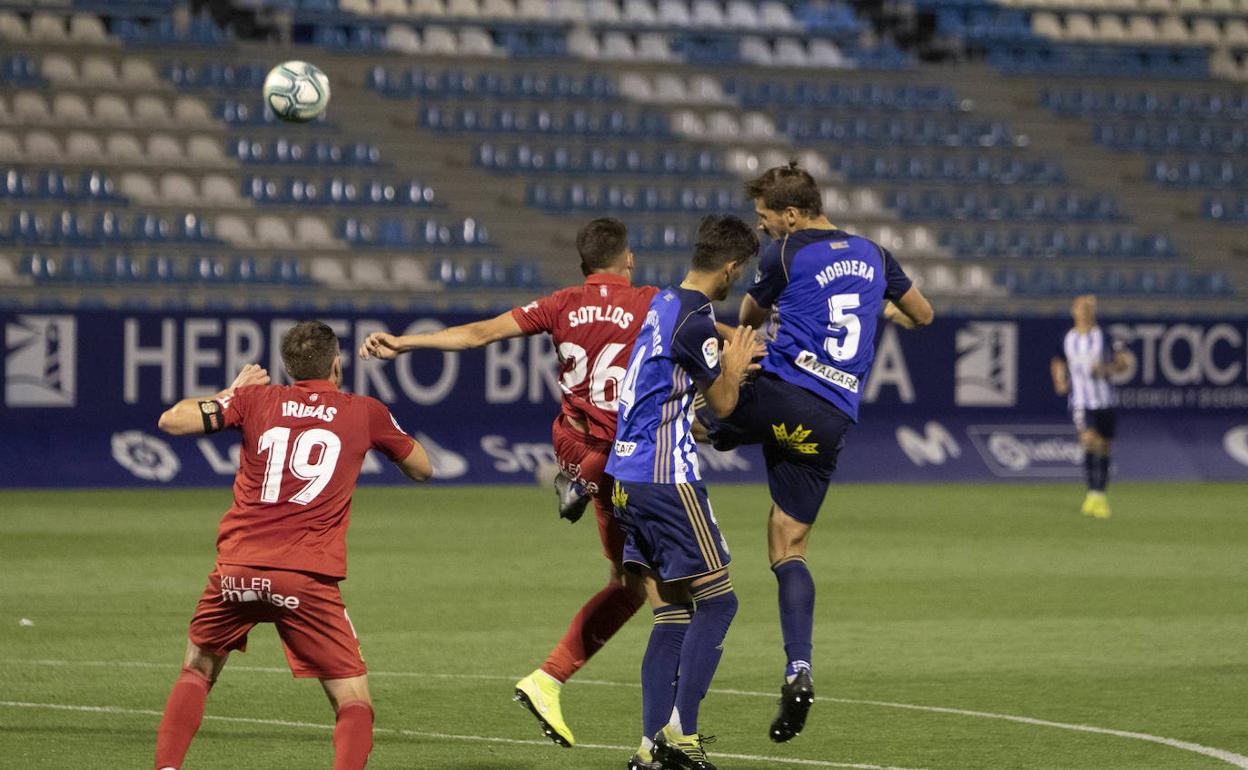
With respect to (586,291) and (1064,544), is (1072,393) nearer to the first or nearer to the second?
(1064,544)

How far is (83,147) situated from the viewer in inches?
1032

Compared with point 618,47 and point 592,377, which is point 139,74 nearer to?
point 618,47

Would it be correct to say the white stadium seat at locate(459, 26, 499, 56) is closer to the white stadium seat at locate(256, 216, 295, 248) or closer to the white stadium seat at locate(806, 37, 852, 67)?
the white stadium seat at locate(256, 216, 295, 248)

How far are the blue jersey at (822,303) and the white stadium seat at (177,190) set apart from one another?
19.3 meters

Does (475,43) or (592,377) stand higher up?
(592,377)

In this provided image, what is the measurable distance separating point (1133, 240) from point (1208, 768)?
23023 mm

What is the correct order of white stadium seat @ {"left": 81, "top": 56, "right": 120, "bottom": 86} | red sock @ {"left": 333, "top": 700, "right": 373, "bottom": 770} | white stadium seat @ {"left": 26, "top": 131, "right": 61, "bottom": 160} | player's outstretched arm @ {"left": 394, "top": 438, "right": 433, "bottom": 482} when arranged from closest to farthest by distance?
1. red sock @ {"left": 333, "top": 700, "right": 373, "bottom": 770}
2. player's outstretched arm @ {"left": 394, "top": 438, "right": 433, "bottom": 482}
3. white stadium seat @ {"left": 26, "top": 131, "right": 61, "bottom": 160}
4. white stadium seat @ {"left": 81, "top": 56, "right": 120, "bottom": 86}

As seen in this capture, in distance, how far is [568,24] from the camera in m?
30.5

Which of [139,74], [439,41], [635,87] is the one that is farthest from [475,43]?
[139,74]

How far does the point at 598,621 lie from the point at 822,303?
1609 millimetres

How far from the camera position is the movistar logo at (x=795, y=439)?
788cm

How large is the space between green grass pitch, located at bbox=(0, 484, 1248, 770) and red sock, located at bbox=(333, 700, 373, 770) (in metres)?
1.25

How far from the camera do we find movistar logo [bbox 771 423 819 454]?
25.9ft

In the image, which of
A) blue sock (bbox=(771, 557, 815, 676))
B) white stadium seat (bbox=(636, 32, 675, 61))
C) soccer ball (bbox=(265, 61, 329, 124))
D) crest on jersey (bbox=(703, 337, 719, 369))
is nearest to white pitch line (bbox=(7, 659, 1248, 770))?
blue sock (bbox=(771, 557, 815, 676))
